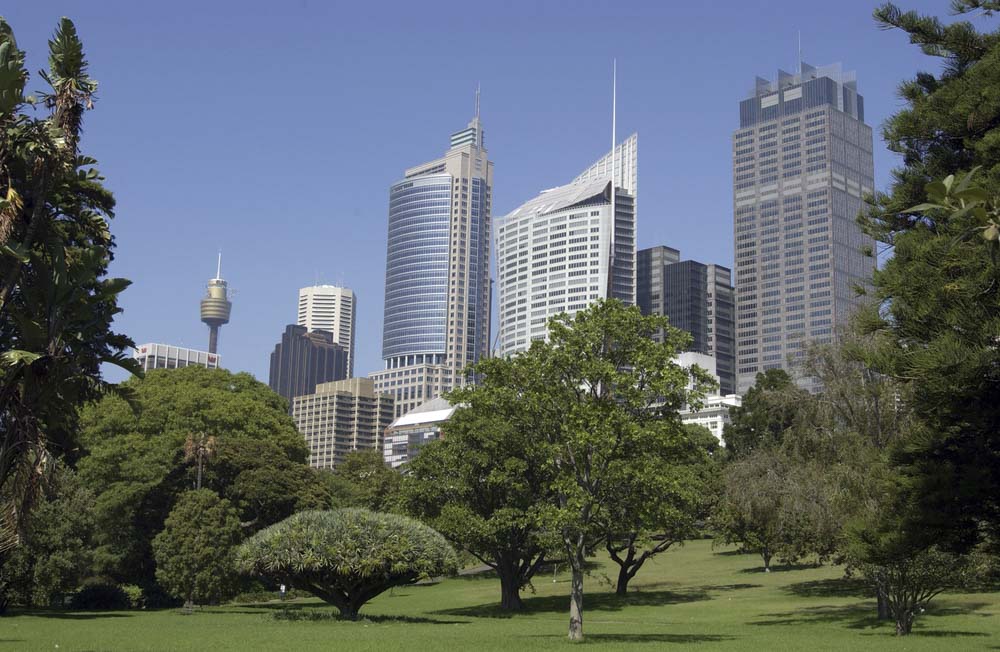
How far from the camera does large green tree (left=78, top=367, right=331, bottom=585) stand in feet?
177

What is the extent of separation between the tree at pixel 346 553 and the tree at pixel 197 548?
10.2 meters

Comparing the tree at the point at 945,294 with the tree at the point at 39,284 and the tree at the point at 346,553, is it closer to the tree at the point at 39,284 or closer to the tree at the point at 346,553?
the tree at the point at 39,284

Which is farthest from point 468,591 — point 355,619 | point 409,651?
point 409,651

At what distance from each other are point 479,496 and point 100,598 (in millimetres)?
20538

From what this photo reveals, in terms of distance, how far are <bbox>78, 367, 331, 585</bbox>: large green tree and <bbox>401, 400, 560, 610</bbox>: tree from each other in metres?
11.0

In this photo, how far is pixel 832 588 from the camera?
48812 mm

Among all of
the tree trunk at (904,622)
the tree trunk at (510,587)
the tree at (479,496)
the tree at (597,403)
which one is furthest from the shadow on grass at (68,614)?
the tree trunk at (904,622)

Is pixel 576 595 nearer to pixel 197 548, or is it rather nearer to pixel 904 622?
pixel 904 622

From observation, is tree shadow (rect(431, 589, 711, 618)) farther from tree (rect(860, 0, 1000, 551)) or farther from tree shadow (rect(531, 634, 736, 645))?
tree (rect(860, 0, 1000, 551))

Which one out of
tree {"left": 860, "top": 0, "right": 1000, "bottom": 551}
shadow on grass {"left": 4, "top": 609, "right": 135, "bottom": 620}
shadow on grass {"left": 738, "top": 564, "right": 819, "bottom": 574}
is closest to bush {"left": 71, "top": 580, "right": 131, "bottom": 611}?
shadow on grass {"left": 4, "top": 609, "right": 135, "bottom": 620}

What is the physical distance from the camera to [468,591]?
2408 inches

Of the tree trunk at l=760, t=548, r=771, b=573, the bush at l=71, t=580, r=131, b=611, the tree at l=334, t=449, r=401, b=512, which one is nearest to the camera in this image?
the bush at l=71, t=580, r=131, b=611

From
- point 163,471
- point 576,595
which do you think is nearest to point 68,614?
point 163,471

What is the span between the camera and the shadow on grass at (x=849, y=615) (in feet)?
114
